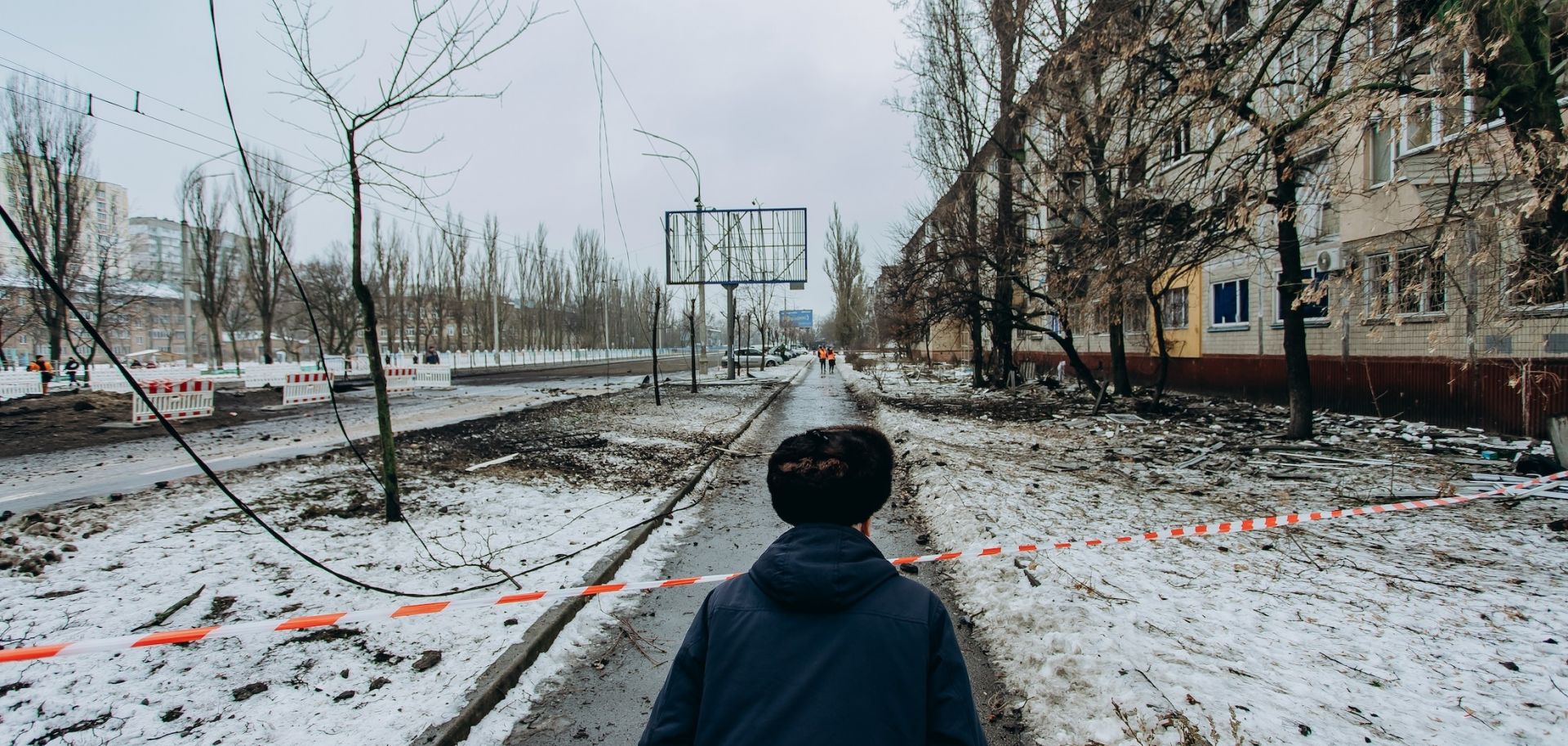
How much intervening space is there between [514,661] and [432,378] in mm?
28792

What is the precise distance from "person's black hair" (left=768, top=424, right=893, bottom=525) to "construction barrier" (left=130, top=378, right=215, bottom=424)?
769 inches

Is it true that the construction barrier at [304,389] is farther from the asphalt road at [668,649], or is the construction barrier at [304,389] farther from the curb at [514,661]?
the curb at [514,661]

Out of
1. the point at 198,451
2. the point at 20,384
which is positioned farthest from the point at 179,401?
the point at 20,384

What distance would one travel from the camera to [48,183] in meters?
26.0

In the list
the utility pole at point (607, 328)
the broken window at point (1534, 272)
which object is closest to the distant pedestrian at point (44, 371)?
the utility pole at point (607, 328)

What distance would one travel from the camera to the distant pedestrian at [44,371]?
2309 centimetres

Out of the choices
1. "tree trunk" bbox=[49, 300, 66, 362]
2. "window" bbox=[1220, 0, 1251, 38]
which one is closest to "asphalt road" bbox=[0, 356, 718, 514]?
"window" bbox=[1220, 0, 1251, 38]

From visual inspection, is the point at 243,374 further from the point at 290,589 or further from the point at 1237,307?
the point at 1237,307

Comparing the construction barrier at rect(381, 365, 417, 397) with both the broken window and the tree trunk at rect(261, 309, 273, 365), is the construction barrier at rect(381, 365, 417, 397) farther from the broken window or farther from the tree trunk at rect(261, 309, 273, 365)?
the broken window

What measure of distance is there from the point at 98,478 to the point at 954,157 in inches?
902

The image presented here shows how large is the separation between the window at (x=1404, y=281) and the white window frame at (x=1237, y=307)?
37.4ft

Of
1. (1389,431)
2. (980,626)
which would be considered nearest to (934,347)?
(1389,431)

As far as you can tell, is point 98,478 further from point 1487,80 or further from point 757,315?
point 757,315

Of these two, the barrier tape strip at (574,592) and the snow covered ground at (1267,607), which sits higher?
the barrier tape strip at (574,592)
